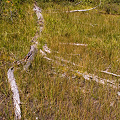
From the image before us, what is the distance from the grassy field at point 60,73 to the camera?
2.78 m

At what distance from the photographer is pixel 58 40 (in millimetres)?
5465

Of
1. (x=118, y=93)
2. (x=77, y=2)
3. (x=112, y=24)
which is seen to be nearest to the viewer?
(x=118, y=93)

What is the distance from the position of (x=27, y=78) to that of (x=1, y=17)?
4352 millimetres

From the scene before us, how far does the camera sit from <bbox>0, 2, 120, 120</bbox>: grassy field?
9.11 ft

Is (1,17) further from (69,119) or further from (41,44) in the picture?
(69,119)

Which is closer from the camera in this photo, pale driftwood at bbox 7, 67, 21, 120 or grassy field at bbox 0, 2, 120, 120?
pale driftwood at bbox 7, 67, 21, 120

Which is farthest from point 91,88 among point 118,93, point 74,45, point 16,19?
point 16,19

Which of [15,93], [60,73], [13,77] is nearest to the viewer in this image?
[15,93]

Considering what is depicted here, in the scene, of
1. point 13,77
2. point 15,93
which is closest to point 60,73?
point 13,77

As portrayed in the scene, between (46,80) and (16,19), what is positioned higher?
(16,19)

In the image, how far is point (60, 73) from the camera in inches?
155

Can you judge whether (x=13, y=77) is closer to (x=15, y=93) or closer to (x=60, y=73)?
(x=15, y=93)

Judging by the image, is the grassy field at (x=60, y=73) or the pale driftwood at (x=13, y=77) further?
the grassy field at (x=60, y=73)

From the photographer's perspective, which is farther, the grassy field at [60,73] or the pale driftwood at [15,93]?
the grassy field at [60,73]
